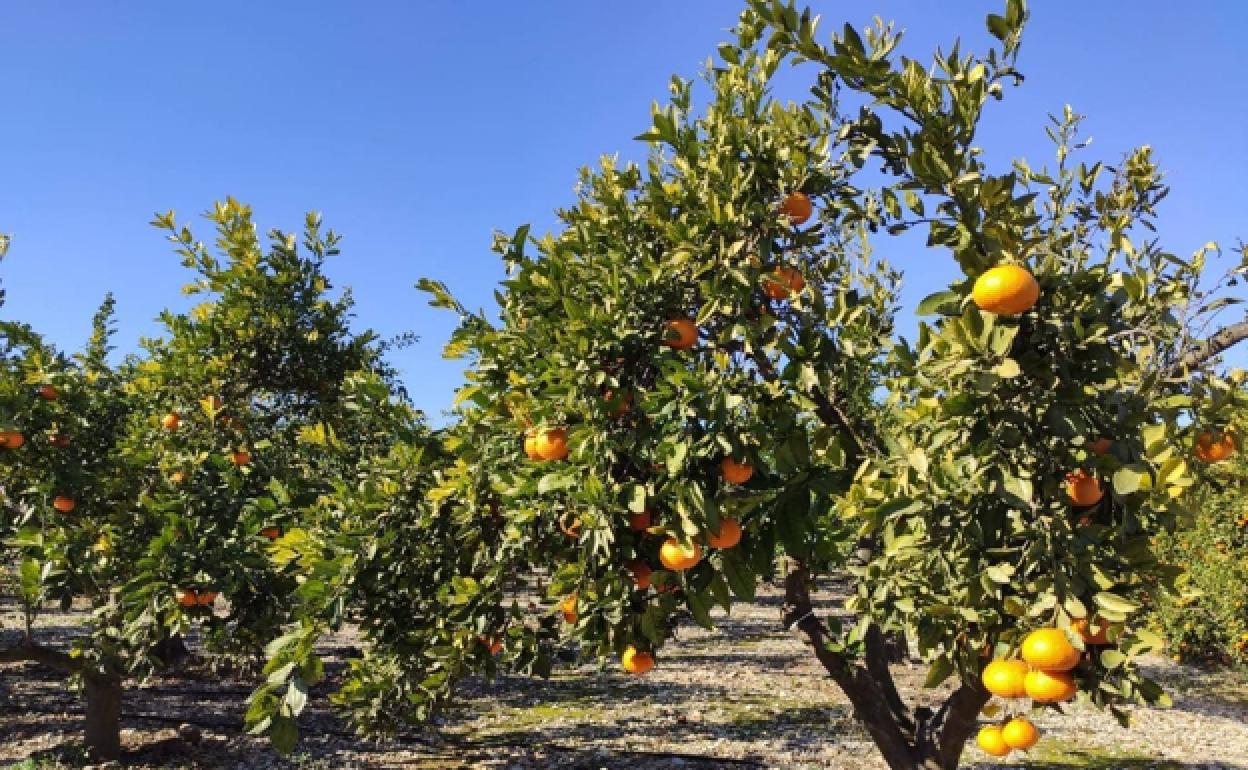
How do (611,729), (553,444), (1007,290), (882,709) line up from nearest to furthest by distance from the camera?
(1007,290) < (553,444) < (882,709) < (611,729)

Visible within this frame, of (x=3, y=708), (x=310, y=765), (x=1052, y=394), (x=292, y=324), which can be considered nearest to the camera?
(x=1052, y=394)

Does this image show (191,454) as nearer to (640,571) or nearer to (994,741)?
(640,571)

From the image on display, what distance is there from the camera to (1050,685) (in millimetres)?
2234

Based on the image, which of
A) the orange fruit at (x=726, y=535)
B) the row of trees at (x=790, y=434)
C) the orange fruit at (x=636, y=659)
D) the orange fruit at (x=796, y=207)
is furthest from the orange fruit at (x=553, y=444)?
the orange fruit at (x=796, y=207)

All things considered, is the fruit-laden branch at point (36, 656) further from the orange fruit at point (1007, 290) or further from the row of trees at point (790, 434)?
the orange fruit at point (1007, 290)

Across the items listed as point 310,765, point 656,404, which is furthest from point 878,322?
point 310,765

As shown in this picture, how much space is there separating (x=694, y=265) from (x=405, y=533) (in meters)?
1.92

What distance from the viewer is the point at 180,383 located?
5320 mm

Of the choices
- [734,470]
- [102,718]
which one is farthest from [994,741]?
[102,718]

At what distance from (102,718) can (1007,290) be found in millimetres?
8015

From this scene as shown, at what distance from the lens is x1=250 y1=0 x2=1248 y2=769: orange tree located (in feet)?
7.39

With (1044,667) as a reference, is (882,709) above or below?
below

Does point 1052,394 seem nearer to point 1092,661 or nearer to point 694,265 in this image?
point 1092,661

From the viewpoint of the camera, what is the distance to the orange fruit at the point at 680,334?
272 cm
